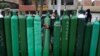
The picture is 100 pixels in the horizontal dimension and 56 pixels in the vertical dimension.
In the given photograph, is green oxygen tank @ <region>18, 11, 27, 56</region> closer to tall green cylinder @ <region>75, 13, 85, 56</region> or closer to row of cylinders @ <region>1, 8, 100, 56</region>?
row of cylinders @ <region>1, 8, 100, 56</region>

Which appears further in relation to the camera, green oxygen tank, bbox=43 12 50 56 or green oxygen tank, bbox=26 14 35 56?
green oxygen tank, bbox=43 12 50 56

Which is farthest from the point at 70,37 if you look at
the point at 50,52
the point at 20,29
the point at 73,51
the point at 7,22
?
the point at 7,22

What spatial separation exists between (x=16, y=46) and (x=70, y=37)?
2.67ft

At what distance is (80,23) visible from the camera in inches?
115

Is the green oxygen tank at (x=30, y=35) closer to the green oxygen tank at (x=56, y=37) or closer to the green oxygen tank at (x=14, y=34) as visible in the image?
the green oxygen tank at (x=14, y=34)

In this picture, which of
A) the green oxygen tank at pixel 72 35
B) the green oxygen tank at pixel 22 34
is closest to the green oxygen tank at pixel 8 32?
the green oxygen tank at pixel 22 34

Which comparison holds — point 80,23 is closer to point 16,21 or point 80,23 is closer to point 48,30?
point 48,30

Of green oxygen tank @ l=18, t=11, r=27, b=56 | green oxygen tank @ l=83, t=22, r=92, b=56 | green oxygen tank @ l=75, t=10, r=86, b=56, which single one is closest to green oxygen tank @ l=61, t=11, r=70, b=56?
green oxygen tank @ l=75, t=10, r=86, b=56

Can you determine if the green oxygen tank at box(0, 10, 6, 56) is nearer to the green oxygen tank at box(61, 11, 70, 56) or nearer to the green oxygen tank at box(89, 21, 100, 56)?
the green oxygen tank at box(61, 11, 70, 56)

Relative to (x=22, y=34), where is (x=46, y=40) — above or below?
below

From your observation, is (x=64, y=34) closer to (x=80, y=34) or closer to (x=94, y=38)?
(x=80, y=34)

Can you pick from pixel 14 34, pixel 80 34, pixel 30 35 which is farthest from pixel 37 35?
pixel 80 34

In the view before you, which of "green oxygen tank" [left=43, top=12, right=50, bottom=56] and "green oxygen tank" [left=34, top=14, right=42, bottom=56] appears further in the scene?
"green oxygen tank" [left=43, top=12, right=50, bottom=56]

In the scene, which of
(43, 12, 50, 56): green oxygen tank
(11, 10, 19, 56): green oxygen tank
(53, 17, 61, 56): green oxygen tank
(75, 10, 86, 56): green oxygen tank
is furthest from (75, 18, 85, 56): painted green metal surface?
(11, 10, 19, 56): green oxygen tank
